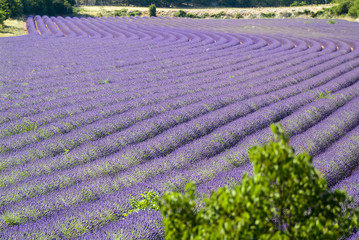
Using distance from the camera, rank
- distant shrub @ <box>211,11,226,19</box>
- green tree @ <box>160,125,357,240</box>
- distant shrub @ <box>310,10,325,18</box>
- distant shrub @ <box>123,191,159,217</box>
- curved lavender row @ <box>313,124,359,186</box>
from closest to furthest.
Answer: green tree @ <box>160,125,357,240</box> → distant shrub @ <box>123,191,159,217</box> → curved lavender row @ <box>313,124,359,186</box> → distant shrub @ <box>310,10,325,18</box> → distant shrub @ <box>211,11,226,19</box>

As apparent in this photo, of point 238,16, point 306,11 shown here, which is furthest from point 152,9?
point 306,11

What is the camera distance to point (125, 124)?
680cm

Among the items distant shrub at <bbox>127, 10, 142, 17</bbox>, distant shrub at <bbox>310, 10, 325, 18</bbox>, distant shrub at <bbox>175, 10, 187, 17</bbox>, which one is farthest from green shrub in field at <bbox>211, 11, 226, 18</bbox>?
distant shrub at <bbox>310, 10, 325, 18</bbox>

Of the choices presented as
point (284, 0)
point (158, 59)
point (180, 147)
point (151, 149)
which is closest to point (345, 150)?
point (180, 147)

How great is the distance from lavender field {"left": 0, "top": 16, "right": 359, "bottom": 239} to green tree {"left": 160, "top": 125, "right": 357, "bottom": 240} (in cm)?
151

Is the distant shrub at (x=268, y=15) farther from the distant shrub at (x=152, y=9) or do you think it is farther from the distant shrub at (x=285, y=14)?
the distant shrub at (x=152, y=9)

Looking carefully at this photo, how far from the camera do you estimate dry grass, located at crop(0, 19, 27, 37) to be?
26.3 metres

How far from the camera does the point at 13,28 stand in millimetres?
28812

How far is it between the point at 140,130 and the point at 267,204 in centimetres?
478

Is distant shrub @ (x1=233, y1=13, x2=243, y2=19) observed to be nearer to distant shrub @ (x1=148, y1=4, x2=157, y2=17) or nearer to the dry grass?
distant shrub @ (x1=148, y1=4, x2=157, y2=17)

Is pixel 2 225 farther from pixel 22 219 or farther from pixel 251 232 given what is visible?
pixel 251 232

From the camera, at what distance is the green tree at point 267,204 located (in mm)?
1616

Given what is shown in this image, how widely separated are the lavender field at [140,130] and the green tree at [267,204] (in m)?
1.51

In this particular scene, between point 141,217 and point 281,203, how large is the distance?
6.23 ft
